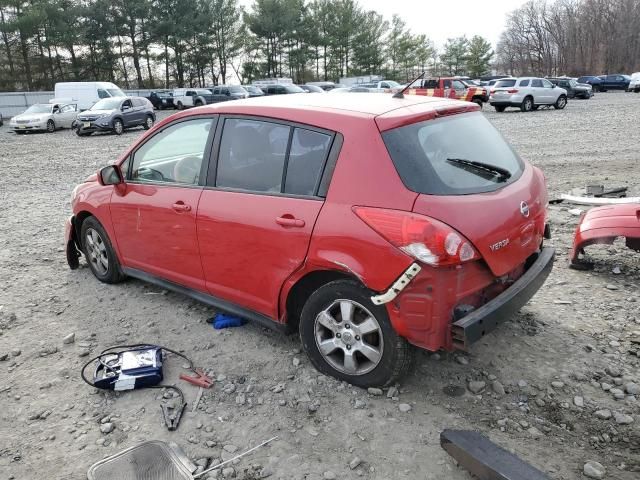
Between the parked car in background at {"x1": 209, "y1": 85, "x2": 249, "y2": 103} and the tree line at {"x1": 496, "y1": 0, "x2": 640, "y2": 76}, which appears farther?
the tree line at {"x1": 496, "y1": 0, "x2": 640, "y2": 76}

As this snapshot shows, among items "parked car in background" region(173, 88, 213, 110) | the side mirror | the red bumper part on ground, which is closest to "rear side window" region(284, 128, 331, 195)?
the side mirror

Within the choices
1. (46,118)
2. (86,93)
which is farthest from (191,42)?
(46,118)

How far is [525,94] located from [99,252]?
82.2ft

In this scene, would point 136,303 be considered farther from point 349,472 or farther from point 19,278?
Result: point 349,472

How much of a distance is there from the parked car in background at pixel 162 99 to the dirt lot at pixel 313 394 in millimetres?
36784

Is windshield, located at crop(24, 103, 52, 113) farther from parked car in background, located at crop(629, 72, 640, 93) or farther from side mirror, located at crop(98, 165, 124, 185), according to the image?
parked car in background, located at crop(629, 72, 640, 93)

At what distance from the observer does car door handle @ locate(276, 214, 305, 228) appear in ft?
10.5

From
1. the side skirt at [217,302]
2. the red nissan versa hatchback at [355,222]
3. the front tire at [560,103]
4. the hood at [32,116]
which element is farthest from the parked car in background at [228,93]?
the red nissan versa hatchback at [355,222]

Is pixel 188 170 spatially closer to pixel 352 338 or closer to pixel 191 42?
pixel 352 338

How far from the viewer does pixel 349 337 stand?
10.6 ft

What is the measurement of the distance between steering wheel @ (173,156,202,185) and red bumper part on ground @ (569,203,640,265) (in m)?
3.43

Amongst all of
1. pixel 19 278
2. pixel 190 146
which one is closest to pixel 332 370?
pixel 190 146

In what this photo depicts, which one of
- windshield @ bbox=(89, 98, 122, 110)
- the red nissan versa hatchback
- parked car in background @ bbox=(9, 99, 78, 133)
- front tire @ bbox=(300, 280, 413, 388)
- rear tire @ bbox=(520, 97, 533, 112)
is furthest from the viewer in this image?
rear tire @ bbox=(520, 97, 533, 112)

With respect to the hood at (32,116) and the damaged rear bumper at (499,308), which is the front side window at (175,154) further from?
the hood at (32,116)
